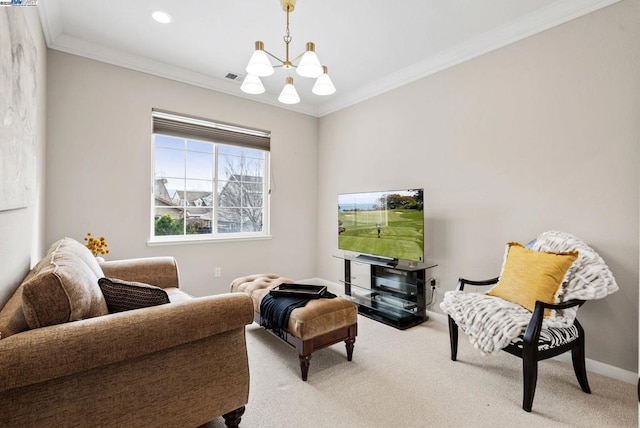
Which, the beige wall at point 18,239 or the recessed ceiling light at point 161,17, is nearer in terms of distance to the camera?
the beige wall at point 18,239

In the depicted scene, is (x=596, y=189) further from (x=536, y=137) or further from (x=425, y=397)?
(x=425, y=397)

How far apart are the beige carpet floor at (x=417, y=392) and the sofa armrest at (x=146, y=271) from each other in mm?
937

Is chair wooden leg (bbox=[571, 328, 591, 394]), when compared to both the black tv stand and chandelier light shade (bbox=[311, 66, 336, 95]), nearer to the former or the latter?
the black tv stand

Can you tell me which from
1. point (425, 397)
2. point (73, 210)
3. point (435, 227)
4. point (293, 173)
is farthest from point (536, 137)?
point (73, 210)

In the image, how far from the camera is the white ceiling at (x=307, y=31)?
241cm

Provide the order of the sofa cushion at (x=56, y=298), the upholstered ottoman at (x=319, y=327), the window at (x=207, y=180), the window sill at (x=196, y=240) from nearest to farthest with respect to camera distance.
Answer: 1. the sofa cushion at (x=56, y=298)
2. the upholstered ottoman at (x=319, y=327)
3. the window sill at (x=196, y=240)
4. the window at (x=207, y=180)

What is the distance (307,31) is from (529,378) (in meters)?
3.07

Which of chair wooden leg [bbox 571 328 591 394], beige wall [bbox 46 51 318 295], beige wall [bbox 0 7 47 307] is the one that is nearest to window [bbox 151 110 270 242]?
beige wall [bbox 46 51 318 295]

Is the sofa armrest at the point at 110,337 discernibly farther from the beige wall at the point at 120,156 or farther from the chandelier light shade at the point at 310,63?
the beige wall at the point at 120,156

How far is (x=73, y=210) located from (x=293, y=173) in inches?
101

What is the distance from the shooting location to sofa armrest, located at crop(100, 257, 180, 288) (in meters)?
2.49

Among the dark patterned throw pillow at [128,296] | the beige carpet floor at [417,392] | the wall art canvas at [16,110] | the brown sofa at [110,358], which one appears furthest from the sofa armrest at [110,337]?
the beige carpet floor at [417,392]

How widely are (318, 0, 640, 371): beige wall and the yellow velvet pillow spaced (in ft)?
1.37

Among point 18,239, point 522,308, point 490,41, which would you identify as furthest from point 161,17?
point 522,308
